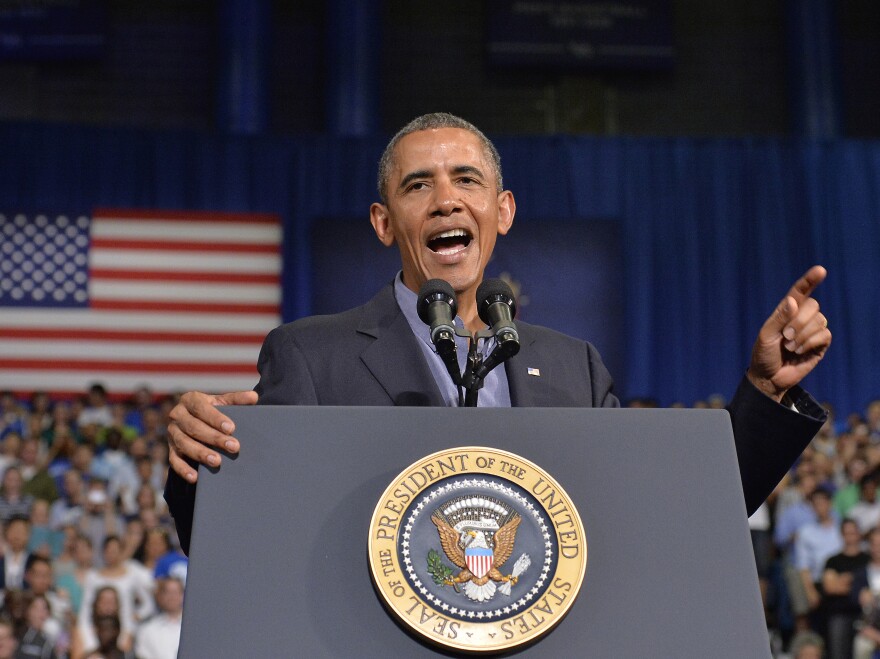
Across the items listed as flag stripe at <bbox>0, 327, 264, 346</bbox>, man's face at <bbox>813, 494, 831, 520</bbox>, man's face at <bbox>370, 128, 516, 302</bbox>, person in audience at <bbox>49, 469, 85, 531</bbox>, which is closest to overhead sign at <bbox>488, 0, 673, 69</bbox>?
flag stripe at <bbox>0, 327, 264, 346</bbox>

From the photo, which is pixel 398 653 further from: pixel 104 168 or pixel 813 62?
pixel 813 62

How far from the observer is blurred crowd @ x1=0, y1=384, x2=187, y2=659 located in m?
6.20

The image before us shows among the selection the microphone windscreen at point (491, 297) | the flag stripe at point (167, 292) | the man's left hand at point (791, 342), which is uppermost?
the microphone windscreen at point (491, 297)

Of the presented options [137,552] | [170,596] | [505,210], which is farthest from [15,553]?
[505,210]

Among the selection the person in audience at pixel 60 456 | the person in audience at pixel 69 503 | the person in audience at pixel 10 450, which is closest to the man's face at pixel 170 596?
the person in audience at pixel 69 503

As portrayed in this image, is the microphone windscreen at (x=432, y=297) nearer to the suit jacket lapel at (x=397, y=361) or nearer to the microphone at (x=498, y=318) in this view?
the microphone at (x=498, y=318)

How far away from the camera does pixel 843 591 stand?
682 centimetres

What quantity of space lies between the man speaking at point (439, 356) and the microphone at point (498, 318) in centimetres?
14

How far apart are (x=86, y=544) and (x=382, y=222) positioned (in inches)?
209

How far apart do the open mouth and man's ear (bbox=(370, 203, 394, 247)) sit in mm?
152

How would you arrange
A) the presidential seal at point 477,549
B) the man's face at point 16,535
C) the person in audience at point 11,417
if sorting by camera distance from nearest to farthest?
1. the presidential seal at point 477,549
2. the man's face at point 16,535
3. the person in audience at point 11,417

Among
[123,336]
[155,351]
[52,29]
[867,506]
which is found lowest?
[867,506]

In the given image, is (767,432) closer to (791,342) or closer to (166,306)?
(791,342)

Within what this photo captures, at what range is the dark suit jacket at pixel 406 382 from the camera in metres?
1.63
